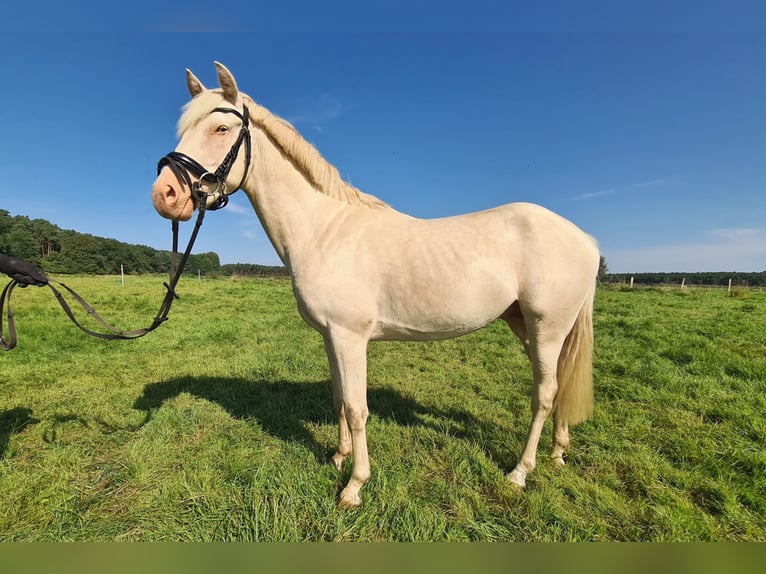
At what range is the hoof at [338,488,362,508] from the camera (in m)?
2.40

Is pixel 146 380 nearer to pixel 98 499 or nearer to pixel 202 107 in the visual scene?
pixel 98 499

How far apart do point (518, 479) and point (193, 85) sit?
3999 millimetres

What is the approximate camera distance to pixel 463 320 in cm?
259

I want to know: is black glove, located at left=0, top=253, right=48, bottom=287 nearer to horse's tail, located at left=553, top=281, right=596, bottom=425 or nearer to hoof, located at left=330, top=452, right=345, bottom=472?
hoof, located at left=330, top=452, right=345, bottom=472

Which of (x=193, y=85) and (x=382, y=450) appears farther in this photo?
(x=382, y=450)

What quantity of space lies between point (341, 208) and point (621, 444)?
3369 mm

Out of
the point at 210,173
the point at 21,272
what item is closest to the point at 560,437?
the point at 210,173

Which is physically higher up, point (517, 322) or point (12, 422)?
point (517, 322)

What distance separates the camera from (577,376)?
3.09m

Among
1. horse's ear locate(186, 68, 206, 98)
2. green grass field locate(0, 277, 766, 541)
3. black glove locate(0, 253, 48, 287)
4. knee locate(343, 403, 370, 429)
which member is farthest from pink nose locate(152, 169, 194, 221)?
green grass field locate(0, 277, 766, 541)

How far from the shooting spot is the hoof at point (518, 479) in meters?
2.63

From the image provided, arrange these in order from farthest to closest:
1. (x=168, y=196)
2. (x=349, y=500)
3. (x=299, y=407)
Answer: (x=299, y=407)
(x=349, y=500)
(x=168, y=196)

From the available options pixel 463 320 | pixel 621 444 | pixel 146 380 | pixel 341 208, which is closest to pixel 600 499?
pixel 621 444

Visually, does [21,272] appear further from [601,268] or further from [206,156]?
[601,268]
